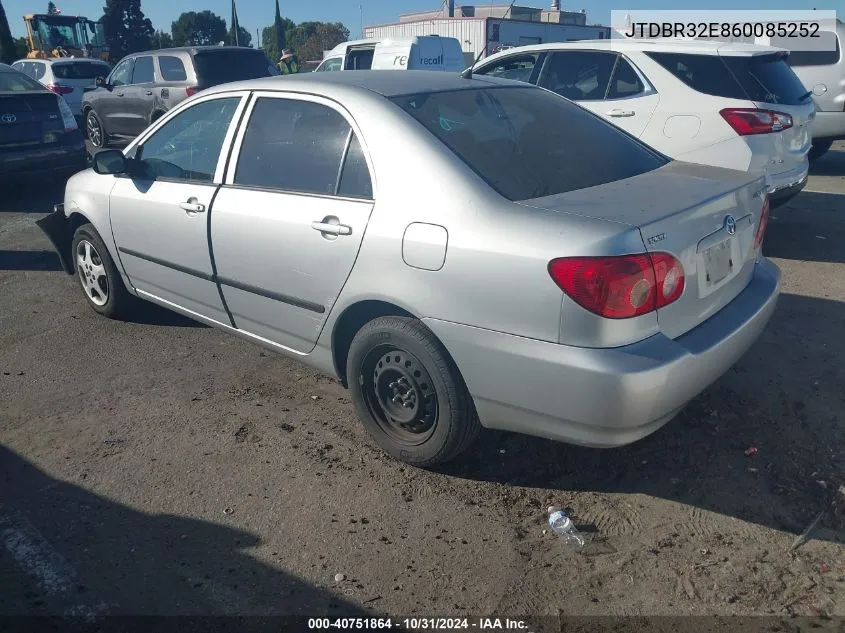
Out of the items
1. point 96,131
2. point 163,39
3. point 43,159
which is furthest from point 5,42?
point 163,39

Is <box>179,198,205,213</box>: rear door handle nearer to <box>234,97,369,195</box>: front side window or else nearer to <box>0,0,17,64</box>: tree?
<box>234,97,369,195</box>: front side window

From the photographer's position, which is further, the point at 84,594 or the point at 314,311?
the point at 314,311

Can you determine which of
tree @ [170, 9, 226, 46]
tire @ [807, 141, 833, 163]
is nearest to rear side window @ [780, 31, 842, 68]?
tire @ [807, 141, 833, 163]

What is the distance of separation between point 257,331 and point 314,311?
0.59m

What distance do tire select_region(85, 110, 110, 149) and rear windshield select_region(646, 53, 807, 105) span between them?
11077 millimetres

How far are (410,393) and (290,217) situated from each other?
101 cm

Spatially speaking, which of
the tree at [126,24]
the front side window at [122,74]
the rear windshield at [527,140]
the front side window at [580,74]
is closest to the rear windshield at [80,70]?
the front side window at [122,74]

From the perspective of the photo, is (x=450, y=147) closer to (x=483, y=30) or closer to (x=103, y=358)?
(x=103, y=358)

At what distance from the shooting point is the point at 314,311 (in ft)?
11.2

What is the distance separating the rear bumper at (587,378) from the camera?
8.43 feet

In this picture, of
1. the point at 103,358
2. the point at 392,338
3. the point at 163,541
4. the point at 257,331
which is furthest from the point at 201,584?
the point at 103,358

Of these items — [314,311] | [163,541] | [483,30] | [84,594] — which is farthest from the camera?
[483,30]

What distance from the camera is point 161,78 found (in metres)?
11.9

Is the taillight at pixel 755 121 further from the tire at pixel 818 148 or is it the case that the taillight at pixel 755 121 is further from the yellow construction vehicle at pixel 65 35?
the yellow construction vehicle at pixel 65 35
